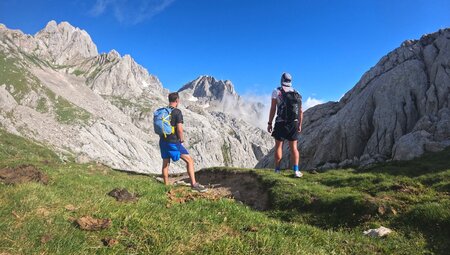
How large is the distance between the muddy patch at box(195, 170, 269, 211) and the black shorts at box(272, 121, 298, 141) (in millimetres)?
3041

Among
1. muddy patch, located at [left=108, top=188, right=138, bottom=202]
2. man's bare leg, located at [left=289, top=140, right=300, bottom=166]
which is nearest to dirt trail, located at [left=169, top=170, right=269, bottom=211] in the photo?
muddy patch, located at [left=108, top=188, right=138, bottom=202]

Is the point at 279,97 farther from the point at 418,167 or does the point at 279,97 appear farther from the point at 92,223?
the point at 92,223

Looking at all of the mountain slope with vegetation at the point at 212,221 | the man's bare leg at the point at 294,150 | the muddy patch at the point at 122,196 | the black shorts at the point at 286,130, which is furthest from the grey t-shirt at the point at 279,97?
the muddy patch at the point at 122,196

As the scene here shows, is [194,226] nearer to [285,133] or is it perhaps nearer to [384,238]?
[384,238]

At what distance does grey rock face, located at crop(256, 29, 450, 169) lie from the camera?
48594 millimetres

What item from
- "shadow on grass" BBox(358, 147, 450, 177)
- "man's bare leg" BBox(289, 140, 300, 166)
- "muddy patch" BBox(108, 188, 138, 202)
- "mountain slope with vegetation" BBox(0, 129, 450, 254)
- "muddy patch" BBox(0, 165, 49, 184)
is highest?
"man's bare leg" BBox(289, 140, 300, 166)

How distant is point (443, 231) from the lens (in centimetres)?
929

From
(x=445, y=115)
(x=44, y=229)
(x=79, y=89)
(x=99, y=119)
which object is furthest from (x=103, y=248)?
(x=79, y=89)

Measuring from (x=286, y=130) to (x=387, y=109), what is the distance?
41.3 meters

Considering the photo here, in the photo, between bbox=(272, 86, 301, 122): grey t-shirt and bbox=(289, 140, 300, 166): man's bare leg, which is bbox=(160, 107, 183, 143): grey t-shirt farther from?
bbox=(289, 140, 300, 166): man's bare leg

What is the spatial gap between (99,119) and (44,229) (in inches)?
6403

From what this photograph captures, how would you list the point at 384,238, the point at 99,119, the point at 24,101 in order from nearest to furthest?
1. the point at 384,238
2. the point at 24,101
3. the point at 99,119

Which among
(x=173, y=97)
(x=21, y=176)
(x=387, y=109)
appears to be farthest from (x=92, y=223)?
(x=387, y=109)

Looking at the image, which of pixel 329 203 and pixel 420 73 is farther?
pixel 420 73
